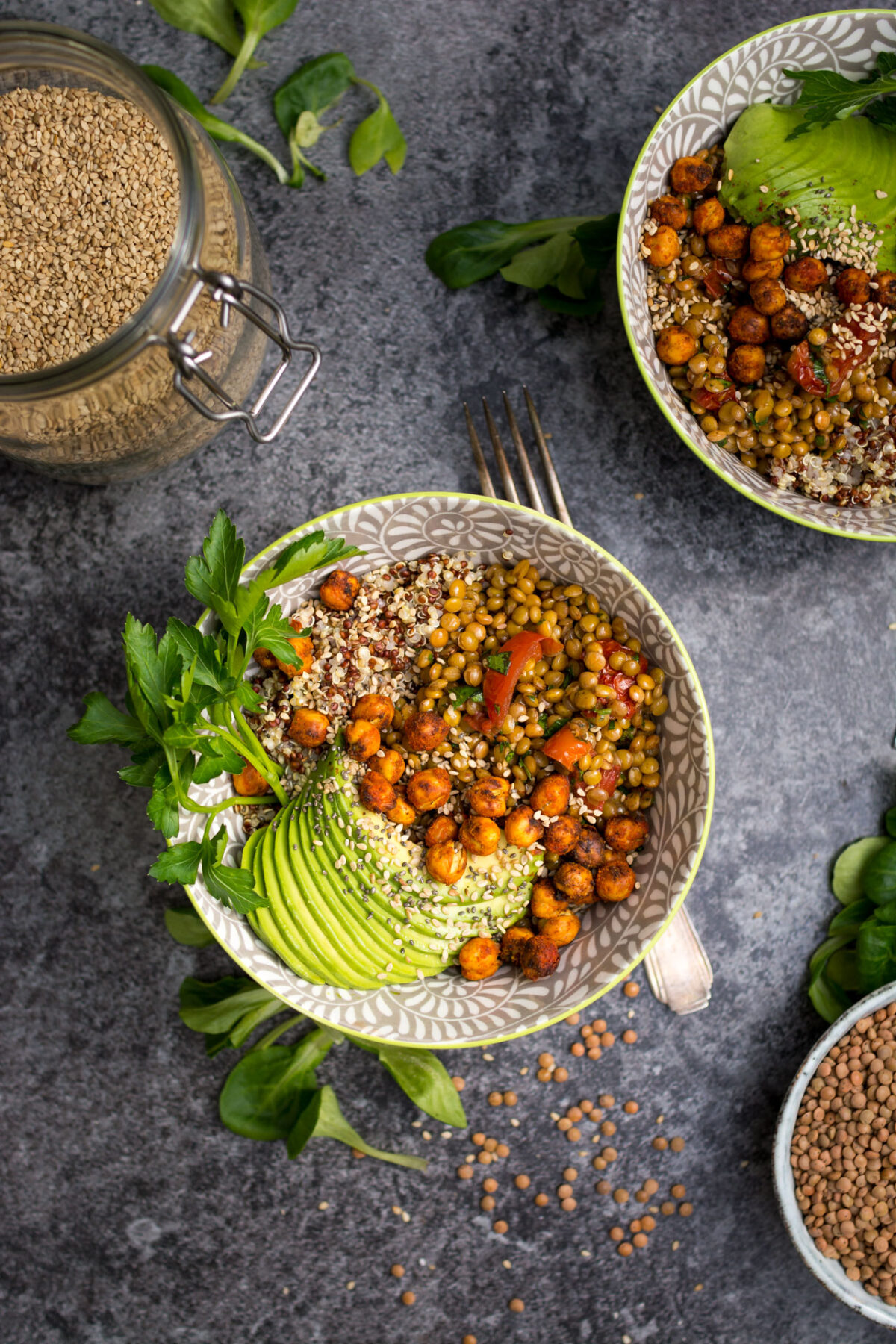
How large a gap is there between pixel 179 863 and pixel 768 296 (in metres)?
1.51

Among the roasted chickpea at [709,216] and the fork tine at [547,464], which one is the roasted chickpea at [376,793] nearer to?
the fork tine at [547,464]

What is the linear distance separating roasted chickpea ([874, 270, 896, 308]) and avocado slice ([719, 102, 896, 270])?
0.02 metres

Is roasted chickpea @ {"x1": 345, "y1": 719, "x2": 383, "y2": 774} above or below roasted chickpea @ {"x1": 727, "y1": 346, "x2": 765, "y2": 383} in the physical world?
below

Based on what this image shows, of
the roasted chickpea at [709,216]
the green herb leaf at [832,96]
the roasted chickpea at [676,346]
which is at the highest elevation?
the green herb leaf at [832,96]

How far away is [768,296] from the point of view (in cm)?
183

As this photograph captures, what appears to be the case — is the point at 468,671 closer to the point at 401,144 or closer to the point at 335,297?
the point at 335,297

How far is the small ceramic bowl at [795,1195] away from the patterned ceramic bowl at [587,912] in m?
0.60

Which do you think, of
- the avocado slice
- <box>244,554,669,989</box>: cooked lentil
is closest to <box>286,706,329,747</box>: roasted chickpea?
<box>244,554,669,989</box>: cooked lentil

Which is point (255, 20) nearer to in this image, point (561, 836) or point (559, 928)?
point (561, 836)

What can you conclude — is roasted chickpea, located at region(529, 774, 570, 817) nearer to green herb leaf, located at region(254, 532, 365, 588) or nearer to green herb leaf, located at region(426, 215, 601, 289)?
green herb leaf, located at region(254, 532, 365, 588)

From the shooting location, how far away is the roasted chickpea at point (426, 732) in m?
1.73

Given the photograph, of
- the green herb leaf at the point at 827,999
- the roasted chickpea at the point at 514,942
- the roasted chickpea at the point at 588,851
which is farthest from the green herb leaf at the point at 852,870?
the roasted chickpea at the point at 514,942

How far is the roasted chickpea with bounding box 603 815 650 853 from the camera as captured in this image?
1792 millimetres

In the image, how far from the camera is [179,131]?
1534 mm
